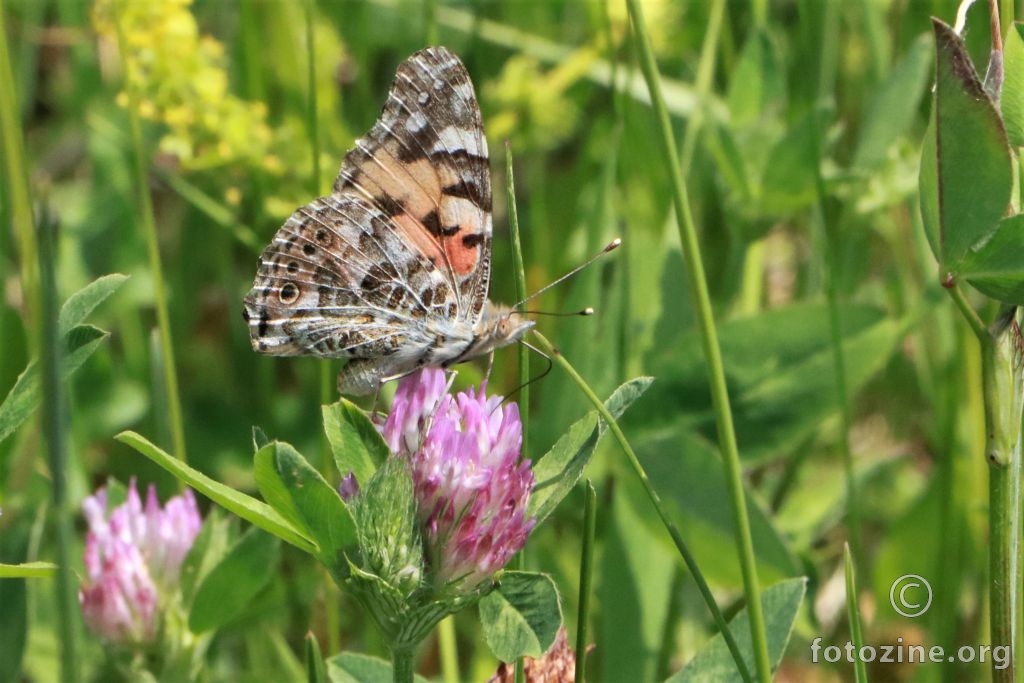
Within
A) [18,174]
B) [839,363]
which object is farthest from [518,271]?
[839,363]

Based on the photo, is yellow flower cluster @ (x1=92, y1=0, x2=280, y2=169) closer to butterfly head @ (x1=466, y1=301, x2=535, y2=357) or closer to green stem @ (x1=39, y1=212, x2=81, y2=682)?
butterfly head @ (x1=466, y1=301, x2=535, y2=357)

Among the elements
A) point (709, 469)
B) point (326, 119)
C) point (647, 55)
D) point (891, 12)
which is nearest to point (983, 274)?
point (647, 55)

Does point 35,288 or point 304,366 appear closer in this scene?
point 35,288

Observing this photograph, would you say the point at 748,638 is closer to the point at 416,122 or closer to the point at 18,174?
the point at 416,122

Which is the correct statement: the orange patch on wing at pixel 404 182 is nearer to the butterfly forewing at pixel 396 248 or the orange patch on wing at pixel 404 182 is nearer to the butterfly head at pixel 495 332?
the butterfly forewing at pixel 396 248

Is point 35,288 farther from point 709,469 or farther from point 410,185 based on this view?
point 709,469

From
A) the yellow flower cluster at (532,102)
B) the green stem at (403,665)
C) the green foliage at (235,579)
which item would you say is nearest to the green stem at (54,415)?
the green stem at (403,665)

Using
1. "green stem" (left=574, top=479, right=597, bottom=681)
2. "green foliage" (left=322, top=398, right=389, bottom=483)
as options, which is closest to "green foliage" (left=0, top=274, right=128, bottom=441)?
"green foliage" (left=322, top=398, right=389, bottom=483)
